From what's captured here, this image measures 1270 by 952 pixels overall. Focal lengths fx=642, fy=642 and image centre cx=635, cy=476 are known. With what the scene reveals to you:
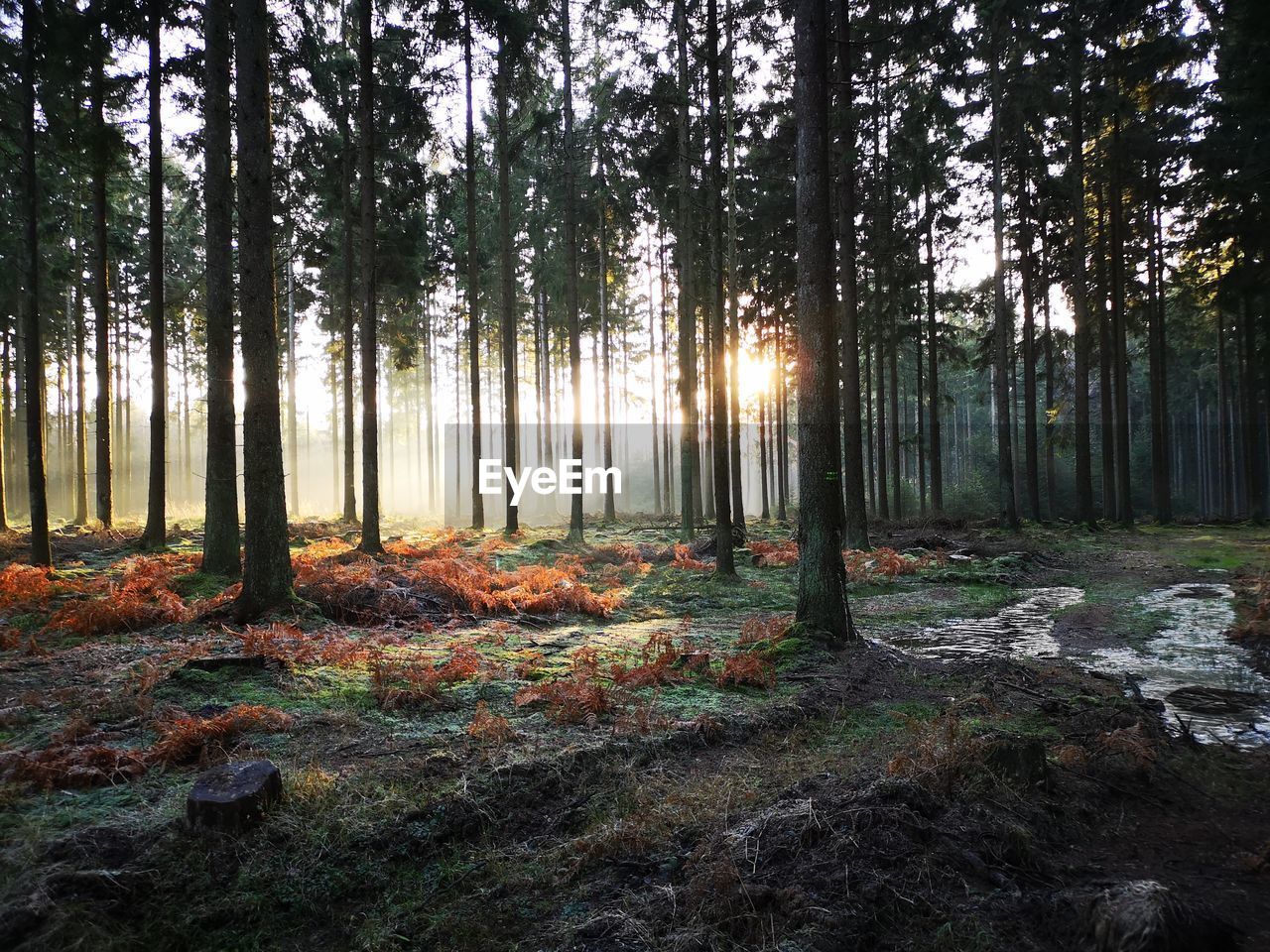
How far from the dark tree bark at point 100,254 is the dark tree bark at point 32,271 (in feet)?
2.58

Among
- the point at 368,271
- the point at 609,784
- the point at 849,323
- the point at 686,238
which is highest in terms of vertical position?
the point at 686,238

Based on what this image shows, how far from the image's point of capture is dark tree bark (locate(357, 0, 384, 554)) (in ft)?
44.4

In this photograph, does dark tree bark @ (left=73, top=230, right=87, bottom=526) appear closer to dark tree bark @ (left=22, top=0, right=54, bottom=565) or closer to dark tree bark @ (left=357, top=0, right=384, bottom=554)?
dark tree bark @ (left=22, top=0, right=54, bottom=565)

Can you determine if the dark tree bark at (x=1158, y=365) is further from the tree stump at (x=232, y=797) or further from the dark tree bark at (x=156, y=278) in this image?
the dark tree bark at (x=156, y=278)

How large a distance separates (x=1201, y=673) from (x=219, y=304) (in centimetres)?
1307

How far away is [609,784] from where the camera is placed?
4098 millimetres

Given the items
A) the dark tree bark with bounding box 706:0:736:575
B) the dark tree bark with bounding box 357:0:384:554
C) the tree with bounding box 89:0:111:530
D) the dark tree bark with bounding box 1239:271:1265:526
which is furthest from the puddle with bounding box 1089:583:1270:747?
the dark tree bark with bounding box 1239:271:1265:526

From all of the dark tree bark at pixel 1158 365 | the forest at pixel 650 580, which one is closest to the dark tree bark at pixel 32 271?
the forest at pixel 650 580

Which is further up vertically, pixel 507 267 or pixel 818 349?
pixel 507 267

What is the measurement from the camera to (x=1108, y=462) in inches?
1009

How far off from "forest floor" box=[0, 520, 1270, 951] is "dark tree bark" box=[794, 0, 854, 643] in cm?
84

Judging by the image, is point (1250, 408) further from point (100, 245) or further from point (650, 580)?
point (100, 245)

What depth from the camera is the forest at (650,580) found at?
3045mm

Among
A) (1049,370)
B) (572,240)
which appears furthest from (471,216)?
(1049,370)
